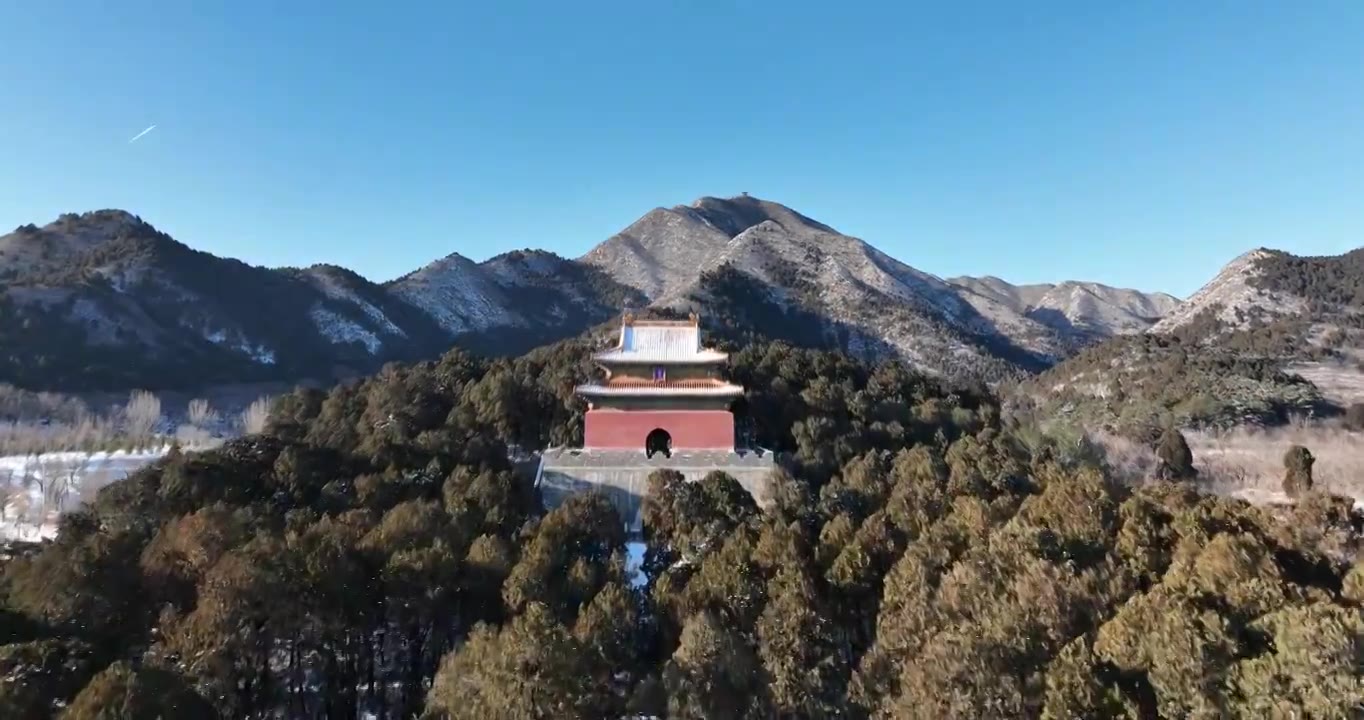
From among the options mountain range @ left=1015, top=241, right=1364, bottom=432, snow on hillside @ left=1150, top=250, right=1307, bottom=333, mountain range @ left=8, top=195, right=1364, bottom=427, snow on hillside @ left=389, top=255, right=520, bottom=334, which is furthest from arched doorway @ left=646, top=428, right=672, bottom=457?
snow on hillside @ left=389, top=255, right=520, bottom=334

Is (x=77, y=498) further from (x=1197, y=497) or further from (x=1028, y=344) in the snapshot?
(x=1028, y=344)

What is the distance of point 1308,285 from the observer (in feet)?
214

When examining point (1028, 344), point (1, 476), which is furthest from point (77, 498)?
point (1028, 344)

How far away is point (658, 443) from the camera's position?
2103cm

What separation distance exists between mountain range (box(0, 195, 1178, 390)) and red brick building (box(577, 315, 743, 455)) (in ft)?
134

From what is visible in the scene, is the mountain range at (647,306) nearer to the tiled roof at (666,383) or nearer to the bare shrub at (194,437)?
the bare shrub at (194,437)

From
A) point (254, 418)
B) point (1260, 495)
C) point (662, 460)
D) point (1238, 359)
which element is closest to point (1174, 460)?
point (1260, 495)

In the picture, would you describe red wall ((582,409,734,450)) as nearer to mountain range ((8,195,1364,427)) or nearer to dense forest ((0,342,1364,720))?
dense forest ((0,342,1364,720))

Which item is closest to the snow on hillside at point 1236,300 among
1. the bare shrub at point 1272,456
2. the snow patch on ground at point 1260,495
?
the bare shrub at point 1272,456

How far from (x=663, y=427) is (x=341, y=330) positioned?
6285 cm

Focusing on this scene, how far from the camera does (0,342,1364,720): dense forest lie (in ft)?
25.7

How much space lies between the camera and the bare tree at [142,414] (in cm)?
4218

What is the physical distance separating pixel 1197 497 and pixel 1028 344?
92.4 m

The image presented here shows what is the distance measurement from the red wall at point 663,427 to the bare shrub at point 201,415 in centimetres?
3724
